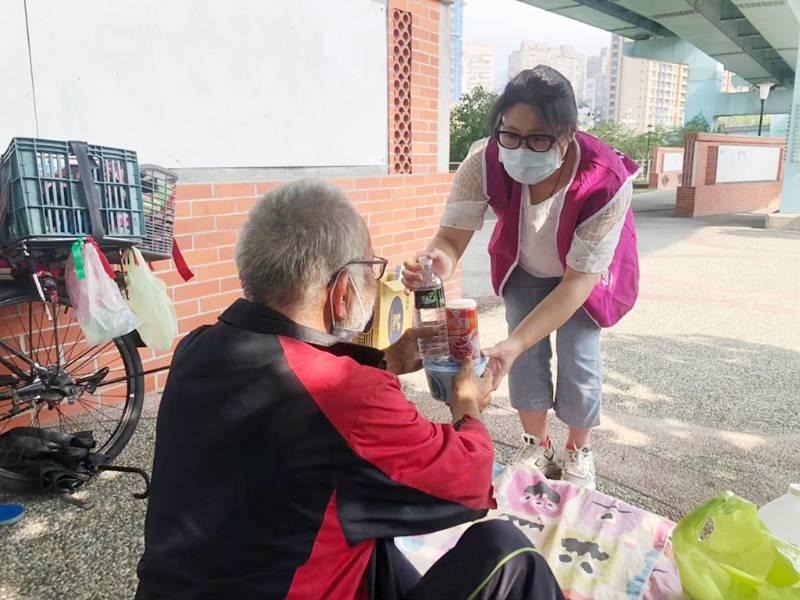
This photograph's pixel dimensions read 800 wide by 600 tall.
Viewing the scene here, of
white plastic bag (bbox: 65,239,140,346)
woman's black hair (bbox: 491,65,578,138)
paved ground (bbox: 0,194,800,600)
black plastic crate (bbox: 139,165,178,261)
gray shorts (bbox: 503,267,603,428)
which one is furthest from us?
black plastic crate (bbox: 139,165,178,261)

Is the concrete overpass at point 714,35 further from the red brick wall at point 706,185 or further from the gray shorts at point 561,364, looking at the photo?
the gray shorts at point 561,364

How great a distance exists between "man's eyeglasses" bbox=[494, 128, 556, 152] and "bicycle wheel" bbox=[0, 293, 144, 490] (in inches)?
74.8

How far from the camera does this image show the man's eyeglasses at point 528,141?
92.0 inches

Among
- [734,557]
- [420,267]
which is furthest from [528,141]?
[734,557]

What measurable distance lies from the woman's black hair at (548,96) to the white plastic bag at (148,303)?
1631 mm

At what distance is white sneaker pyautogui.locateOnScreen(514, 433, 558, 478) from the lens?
312cm

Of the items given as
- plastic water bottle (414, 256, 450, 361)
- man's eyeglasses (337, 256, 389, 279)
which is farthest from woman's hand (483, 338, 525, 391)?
man's eyeglasses (337, 256, 389, 279)

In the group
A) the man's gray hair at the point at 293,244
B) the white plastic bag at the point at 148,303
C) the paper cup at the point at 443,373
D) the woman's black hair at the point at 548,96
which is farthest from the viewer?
the white plastic bag at the point at 148,303

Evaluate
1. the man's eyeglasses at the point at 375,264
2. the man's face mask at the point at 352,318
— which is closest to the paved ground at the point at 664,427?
the man's face mask at the point at 352,318

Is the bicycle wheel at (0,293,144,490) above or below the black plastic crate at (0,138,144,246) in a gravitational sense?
below

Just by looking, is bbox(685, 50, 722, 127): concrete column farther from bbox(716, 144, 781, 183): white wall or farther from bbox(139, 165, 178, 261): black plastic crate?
bbox(139, 165, 178, 261): black plastic crate

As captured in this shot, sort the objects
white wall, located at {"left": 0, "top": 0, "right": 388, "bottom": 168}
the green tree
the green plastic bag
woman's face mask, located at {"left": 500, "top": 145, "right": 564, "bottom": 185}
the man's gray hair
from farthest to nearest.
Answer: the green tree
white wall, located at {"left": 0, "top": 0, "right": 388, "bottom": 168}
woman's face mask, located at {"left": 500, "top": 145, "right": 564, "bottom": 185}
the green plastic bag
the man's gray hair

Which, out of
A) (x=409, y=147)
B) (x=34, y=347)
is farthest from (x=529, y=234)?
(x=409, y=147)

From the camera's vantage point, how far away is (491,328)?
5.95 m
